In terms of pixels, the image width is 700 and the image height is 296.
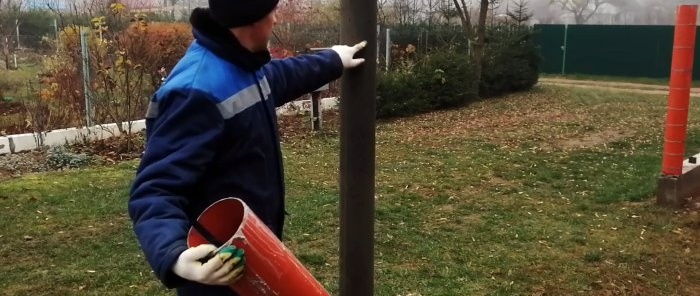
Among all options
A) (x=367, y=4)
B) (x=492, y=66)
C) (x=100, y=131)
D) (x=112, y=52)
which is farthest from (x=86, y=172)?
(x=492, y=66)

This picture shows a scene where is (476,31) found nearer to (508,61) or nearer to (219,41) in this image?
(508,61)

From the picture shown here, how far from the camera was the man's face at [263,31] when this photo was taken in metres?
2.05

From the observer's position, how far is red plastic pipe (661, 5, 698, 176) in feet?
19.2

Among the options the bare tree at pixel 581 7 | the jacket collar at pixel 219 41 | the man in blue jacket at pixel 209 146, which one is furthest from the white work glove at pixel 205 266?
the bare tree at pixel 581 7

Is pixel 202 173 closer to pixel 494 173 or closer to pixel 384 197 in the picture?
pixel 384 197

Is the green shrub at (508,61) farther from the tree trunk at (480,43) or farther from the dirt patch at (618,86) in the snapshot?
the dirt patch at (618,86)

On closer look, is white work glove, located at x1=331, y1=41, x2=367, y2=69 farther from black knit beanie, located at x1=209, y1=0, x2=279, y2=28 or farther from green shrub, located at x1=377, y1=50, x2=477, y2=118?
green shrub, located at x1=377, y1=50, x2=477, y2=118

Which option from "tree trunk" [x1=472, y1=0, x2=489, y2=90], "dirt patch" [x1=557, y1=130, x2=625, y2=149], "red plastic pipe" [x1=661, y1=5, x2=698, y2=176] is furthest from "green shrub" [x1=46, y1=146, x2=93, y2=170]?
"tree trunk" [x1=472, y1=0, x2=489, y2=90]

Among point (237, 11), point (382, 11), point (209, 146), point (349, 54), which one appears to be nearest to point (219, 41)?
point (237, 11)

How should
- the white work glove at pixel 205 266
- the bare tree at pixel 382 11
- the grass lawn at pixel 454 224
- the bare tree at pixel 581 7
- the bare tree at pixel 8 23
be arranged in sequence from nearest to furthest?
the white work glove at pixel 205 266 → the grass lawn at pixel 454 224 → the bare tree at pixel 8 23 → the bare tree at pixel 382 11 → the bare tree at pixel 581 7

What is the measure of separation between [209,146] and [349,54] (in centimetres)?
66

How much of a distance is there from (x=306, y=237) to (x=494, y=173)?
3033 mm

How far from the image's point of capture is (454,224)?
5.66 m

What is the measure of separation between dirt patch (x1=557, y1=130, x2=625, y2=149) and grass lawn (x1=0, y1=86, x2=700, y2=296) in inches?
2.2
